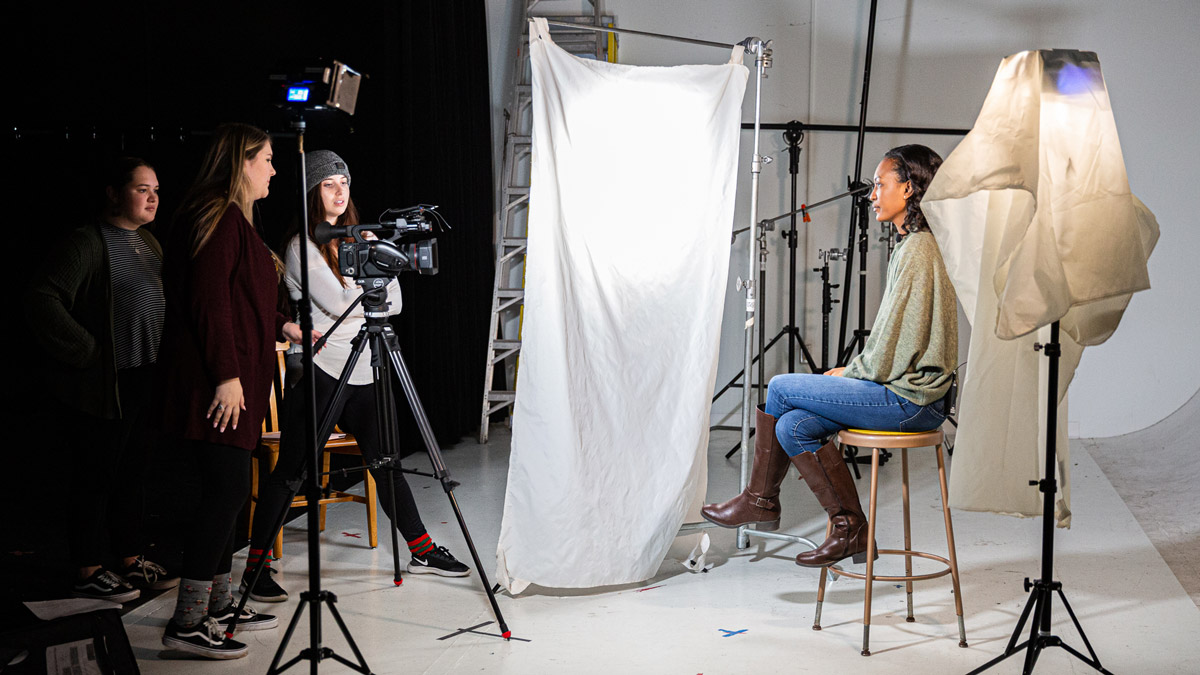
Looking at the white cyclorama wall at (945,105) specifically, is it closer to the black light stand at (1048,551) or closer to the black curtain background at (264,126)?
the black curtain background at (264,126)

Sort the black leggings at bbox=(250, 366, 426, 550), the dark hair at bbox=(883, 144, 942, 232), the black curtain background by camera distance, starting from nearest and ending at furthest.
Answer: the dark hair at bbox=(883, 144, 942, 232) → the black leggings at bbox=(250, 366, 426, 550) → the black curtain background

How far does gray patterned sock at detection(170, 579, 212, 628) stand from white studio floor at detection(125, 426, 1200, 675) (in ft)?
0.37

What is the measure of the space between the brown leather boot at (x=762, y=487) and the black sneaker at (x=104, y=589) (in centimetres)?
170

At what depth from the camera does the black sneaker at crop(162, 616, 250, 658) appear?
2234 mm

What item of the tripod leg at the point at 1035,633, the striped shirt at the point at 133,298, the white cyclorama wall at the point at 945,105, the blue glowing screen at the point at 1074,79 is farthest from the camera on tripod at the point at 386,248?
the white cyclorama wall at the point at 945,105

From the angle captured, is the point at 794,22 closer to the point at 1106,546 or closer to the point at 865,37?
the point at 865,37

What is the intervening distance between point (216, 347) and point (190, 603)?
64 cm

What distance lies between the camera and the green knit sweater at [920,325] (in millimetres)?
2354

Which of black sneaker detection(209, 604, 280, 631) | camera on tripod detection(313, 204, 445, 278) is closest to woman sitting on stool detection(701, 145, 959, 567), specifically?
camera on tripod detection(313, 204, 445, 278)

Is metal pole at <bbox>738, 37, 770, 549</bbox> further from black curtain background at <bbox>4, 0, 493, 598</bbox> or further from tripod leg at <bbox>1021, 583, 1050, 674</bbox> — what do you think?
black curtain background at <bbox>4, 0, 493, 598</bbox>

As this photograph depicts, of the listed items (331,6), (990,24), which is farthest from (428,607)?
(990,24)

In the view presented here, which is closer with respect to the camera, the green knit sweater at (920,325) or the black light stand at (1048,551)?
the black light stand at (1048,551)

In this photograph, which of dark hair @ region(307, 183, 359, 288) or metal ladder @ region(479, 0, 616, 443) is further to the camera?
metal ladder @ region(479, 0, 616, 443)


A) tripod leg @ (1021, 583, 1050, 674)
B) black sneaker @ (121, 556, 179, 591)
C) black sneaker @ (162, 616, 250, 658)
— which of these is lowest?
black sneaker @ (121, 556, 179, 591)
